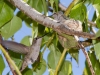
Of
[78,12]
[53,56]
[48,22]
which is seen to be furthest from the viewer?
[53,56]

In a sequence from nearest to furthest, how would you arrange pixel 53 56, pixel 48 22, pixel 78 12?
1. pixel 48 22
2. pixel 78 12
3. pixel 53 56

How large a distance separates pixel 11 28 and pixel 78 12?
0.14 m

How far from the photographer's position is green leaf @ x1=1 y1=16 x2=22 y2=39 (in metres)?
0.56

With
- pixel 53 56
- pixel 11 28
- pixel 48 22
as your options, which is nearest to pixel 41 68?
pixel 53 56

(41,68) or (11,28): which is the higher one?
(11,28)

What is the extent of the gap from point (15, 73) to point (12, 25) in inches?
5.5

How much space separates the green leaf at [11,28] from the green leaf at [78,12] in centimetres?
11

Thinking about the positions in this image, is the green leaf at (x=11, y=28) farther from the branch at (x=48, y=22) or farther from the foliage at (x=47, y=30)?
the branch at (x=48, y=22)

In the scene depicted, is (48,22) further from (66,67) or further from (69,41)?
(66,67)

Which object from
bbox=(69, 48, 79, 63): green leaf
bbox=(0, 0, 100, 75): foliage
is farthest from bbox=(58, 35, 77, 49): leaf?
bbox=(69, 48, 79, 63): green leaf

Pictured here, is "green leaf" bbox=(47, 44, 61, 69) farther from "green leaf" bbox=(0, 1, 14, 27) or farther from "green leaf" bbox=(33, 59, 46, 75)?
"green leaf" bbox=(0, 1, 14, 27)

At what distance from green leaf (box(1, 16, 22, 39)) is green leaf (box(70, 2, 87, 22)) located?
113mm

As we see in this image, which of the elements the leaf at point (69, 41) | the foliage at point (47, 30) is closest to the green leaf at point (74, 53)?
the foliage at point (47, 30)

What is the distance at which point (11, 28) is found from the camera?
565 millimetres
